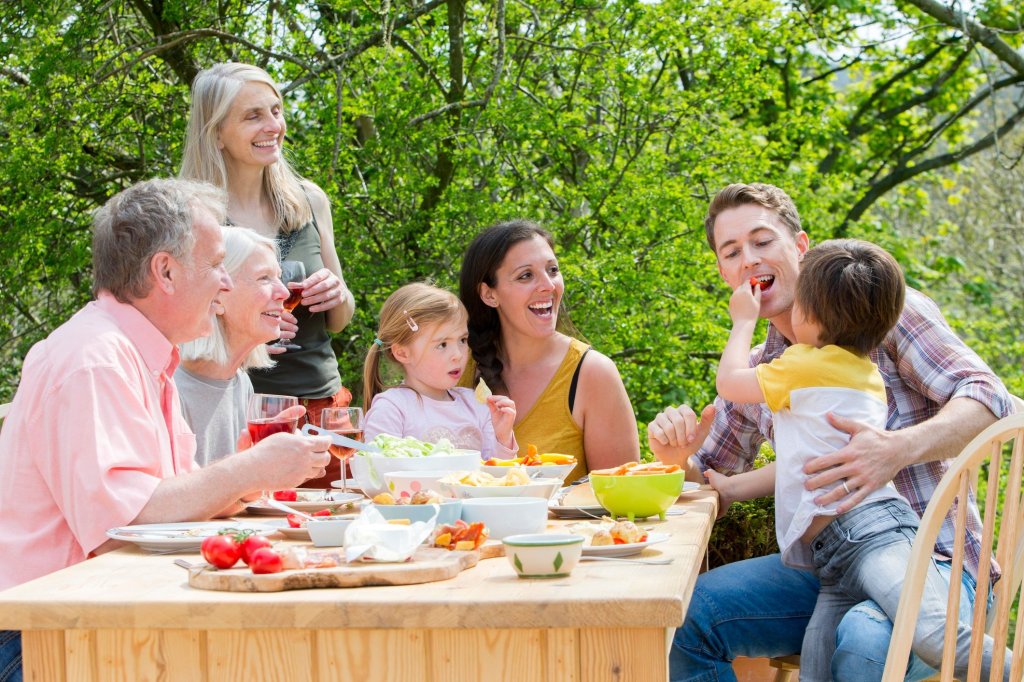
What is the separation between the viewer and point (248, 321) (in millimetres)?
2850

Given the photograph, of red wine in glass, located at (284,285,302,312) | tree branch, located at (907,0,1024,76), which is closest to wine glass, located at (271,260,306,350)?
red wine in glass, located at (284,285,302,312)

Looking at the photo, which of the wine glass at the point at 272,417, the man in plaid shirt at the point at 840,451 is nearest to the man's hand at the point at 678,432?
the man in plaid shirt at the point at 840,451

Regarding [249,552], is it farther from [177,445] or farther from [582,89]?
[582,89]

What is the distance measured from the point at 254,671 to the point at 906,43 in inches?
403

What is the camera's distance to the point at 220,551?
5.18ft

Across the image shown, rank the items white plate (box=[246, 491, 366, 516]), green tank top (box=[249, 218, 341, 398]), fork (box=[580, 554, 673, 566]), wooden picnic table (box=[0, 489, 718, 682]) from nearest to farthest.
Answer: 1. wooden picnic table (box=[0, 489, 718, 682])
2. fork (box=[580, 554, 673, 566])
3. white plate (box=[246, 491, 366, 516])
4. green tank top (box=[249, 218, 341, 398])

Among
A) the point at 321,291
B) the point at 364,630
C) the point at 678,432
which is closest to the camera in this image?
the point at 364,630

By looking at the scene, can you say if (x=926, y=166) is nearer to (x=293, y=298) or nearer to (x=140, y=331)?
(x=293, y=298)

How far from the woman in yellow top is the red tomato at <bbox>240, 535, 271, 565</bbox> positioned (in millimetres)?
1721

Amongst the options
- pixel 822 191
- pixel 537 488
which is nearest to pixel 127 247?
pixel 537 488

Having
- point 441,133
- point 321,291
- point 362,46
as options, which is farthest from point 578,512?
point 362,46

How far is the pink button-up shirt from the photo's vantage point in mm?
1921

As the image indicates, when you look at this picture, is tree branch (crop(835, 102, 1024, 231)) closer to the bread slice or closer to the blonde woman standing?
the blonde woman standing

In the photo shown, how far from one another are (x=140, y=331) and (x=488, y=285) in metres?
1.43
